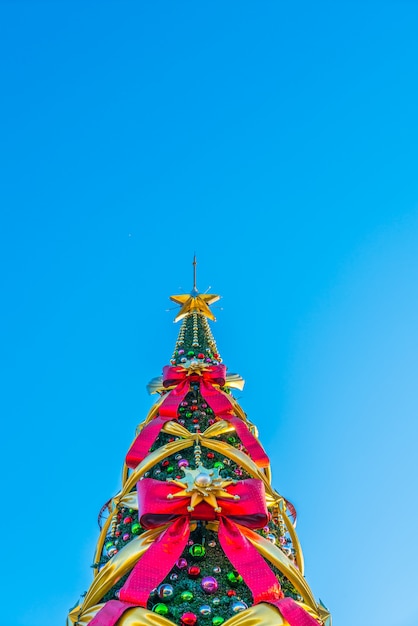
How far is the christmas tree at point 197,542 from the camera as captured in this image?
4.38 m

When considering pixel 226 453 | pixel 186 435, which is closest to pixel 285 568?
pixel 226 453

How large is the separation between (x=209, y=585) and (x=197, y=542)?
0.62 meters

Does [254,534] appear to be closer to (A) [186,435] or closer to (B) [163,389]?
(A) [186,435]

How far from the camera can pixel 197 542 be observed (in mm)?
5344

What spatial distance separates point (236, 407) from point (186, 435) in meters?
1.40

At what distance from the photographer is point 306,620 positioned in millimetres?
4195

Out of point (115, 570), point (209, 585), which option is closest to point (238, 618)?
point (209, 585)

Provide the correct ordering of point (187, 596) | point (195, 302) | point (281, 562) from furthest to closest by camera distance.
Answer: point (195, 302)
point (281, 562)
point (187, 596)

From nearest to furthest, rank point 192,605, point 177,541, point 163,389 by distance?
point 192,605, point 177,541, point 163,389

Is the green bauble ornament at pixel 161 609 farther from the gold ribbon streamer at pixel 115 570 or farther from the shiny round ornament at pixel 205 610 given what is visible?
the gold ribbon streamer at pixel 115 570

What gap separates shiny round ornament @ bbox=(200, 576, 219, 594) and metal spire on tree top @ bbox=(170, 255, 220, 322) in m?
6.87

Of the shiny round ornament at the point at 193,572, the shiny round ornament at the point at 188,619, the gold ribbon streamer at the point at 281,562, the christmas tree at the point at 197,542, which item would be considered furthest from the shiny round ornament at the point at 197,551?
the shiny round ornament at the point at 188,619

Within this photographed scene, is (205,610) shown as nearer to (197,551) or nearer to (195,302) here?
(197,551)

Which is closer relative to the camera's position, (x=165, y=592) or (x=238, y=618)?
(x=238, y=618)
